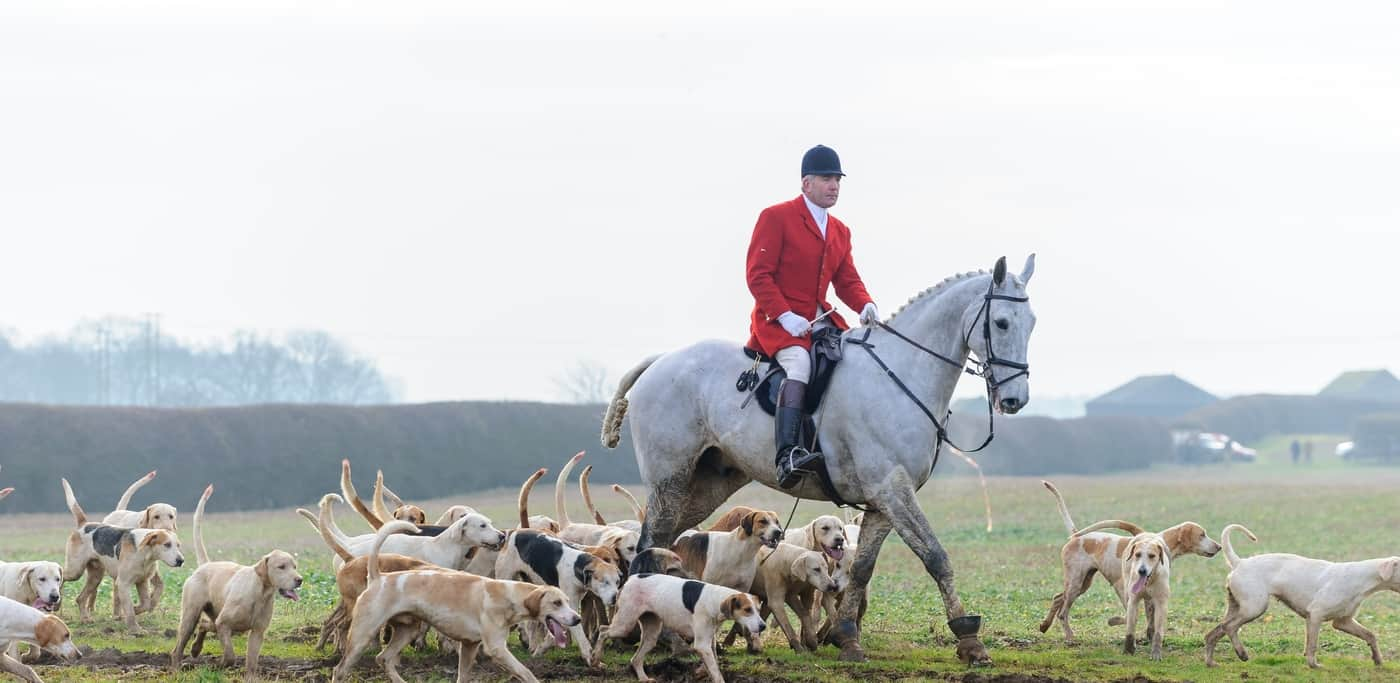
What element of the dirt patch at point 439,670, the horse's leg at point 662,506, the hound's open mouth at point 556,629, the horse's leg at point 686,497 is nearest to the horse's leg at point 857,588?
the dirt patch at point 439,670

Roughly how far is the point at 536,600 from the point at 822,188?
3.74 meters

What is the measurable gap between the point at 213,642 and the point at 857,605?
5.08 metres

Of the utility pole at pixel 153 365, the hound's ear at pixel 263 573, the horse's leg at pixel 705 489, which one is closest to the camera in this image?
the hound's ear at pixel 263 573

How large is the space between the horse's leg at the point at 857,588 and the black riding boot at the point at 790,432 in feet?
2.15

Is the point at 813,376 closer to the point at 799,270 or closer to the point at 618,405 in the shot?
the point at 799,270

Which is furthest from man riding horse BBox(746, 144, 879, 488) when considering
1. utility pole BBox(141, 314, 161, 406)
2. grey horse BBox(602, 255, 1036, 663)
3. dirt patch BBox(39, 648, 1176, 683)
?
utility pole BBox(141, 314, 161, 406)

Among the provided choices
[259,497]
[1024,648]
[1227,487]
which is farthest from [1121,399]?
[1024,648]

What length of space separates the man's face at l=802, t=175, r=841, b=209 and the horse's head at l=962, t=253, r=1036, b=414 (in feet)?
4.54

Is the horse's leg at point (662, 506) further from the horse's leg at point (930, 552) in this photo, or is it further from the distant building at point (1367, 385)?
the distant building at point (1367, 385)

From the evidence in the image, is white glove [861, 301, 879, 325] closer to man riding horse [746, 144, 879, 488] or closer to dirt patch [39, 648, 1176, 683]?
man riding horse [746, 144, 879, 488]

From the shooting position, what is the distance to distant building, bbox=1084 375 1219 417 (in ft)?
435

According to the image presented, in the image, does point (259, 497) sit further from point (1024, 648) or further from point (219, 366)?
point (219, 366)

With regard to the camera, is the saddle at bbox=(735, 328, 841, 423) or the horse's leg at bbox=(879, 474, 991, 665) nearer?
the horse's leg at bbox=(879, 474, 991, 665)

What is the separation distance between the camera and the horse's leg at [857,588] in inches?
435
